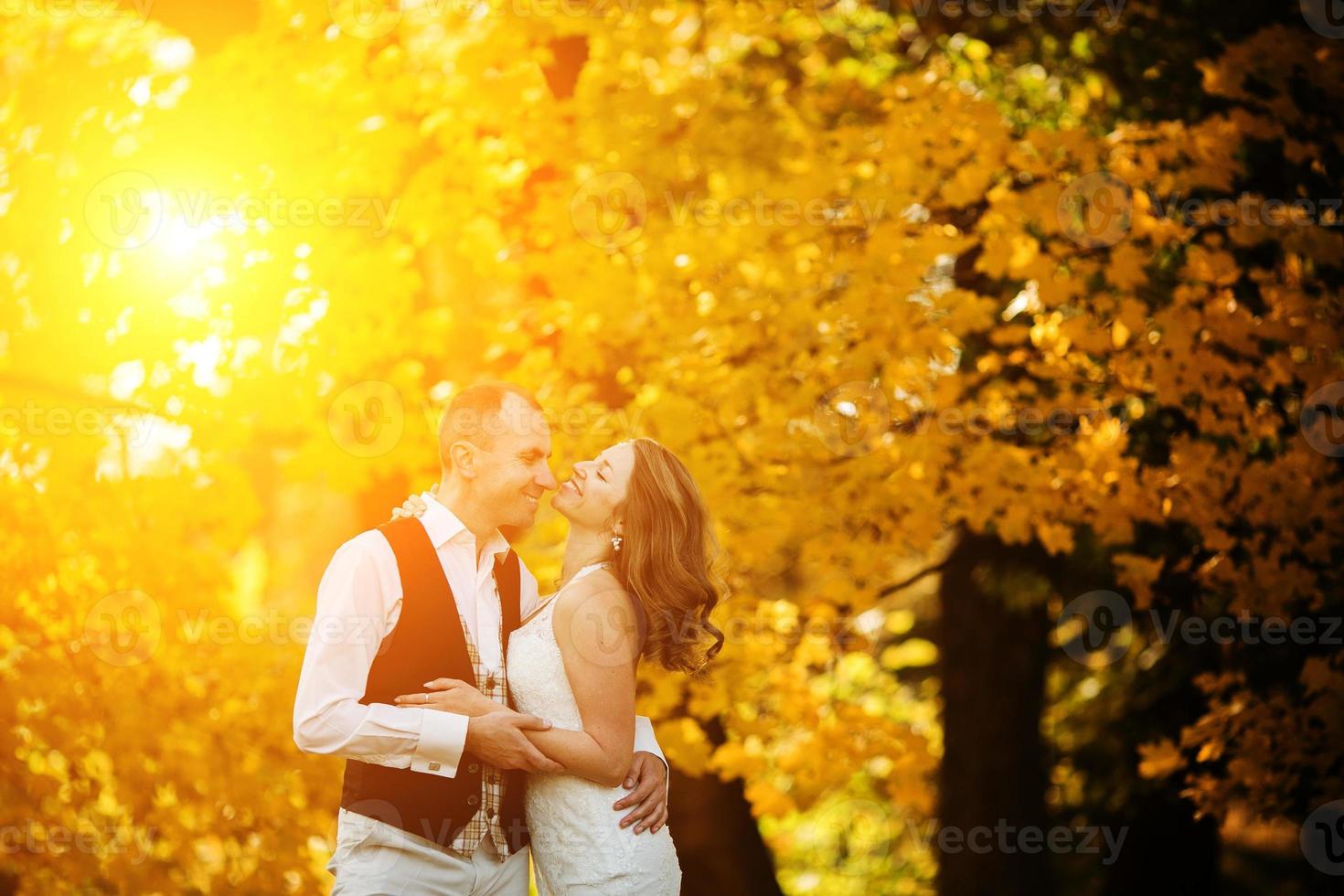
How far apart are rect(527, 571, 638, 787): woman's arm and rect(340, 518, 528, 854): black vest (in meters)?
0.26

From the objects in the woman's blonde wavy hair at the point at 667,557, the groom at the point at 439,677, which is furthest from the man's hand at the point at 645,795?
the woman's blonde wavy hair at the point at 667,557

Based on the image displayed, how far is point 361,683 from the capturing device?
318cm

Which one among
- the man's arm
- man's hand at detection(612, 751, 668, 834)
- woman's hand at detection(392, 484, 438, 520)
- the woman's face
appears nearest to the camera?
the man's arm

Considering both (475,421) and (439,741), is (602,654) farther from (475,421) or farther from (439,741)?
(475,421)

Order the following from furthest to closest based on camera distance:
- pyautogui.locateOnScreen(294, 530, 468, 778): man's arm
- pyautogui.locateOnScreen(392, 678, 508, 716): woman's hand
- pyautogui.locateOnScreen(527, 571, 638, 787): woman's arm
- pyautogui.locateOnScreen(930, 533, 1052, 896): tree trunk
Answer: pyautogui.locateOnScreen(930, 533, 1052, 896): tree trunk, pyautogui.locateOnScreen(527, 571, 638, 787): woman's arm, pyautogui.locateOnScreen(392, 678, 508, 716): woman's hand, pyautogui.locateOnScreen(294, 530, 468, 778): man's arm

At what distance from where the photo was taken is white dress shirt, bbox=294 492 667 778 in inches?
121

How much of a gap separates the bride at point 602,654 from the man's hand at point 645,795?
1.1 inches

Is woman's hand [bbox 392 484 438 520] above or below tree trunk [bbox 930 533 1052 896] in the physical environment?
above

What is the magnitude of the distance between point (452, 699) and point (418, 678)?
0.16 metres

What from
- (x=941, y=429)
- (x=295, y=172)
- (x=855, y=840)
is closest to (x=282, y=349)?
(x=295, y=172)

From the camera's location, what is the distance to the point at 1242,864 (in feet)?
40.2

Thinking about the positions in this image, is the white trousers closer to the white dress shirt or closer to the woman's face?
the white dress shirt

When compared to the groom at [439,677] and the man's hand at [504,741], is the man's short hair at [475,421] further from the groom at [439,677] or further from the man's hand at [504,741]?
the man's hand at [504,741]

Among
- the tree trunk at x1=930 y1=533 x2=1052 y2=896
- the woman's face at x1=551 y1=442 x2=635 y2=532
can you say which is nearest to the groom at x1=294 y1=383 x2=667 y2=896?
the woman's face at x1=551 y1=442 x2=635 y2=532
